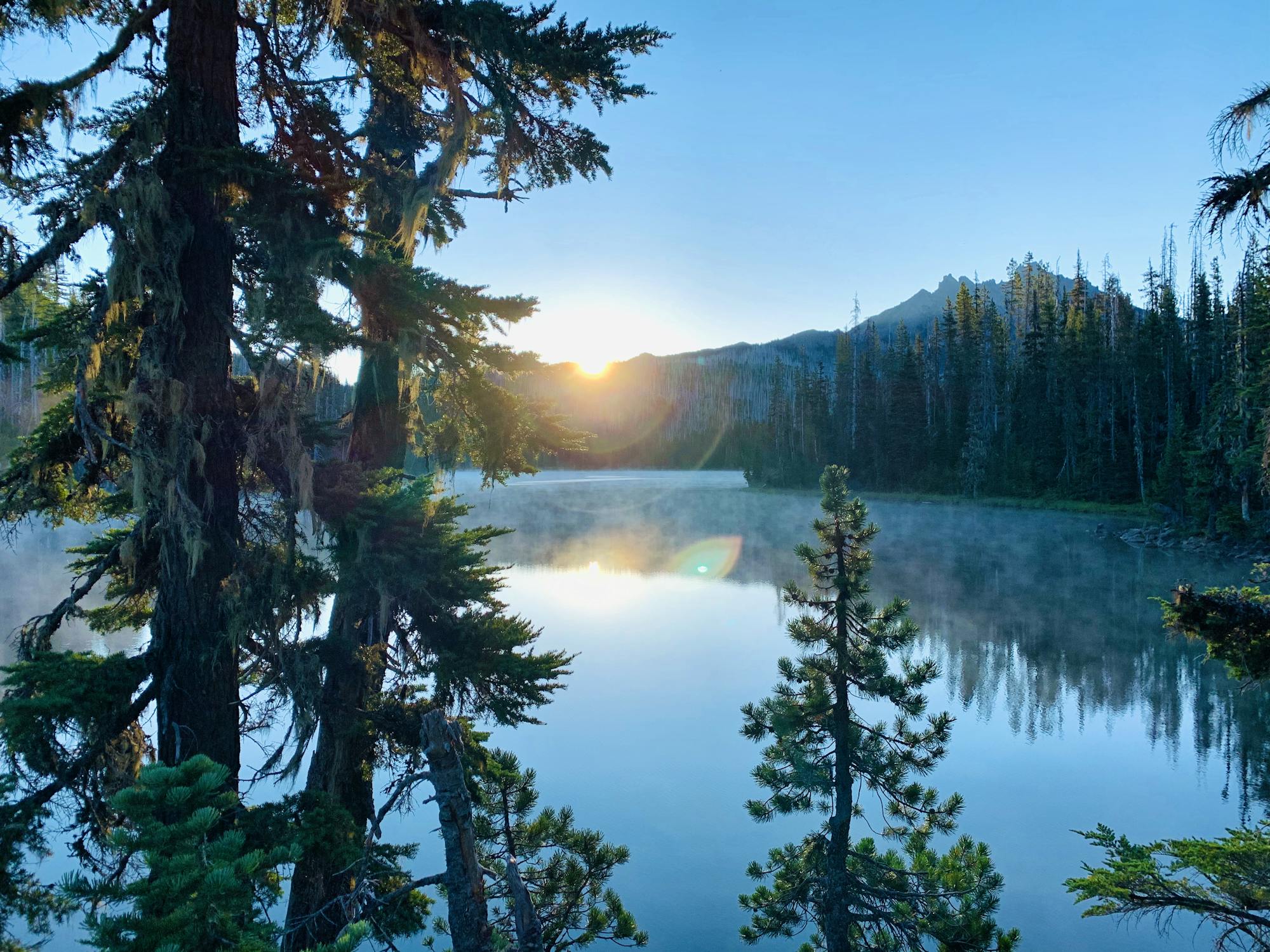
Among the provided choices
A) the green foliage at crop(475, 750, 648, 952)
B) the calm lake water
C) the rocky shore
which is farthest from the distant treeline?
the green foliage at crop(475, 750, 648, 952)

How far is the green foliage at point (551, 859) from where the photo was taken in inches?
219

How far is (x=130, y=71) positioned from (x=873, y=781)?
7871 mm

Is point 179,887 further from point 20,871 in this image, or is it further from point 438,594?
point 438,594

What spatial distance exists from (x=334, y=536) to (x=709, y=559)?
24.8m

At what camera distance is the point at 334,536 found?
4703 mm

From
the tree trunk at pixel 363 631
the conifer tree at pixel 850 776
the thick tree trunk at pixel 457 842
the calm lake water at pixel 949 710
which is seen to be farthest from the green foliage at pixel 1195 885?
the calm lake water at pixel 949 710

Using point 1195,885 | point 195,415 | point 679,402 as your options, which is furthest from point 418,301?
point 679,402

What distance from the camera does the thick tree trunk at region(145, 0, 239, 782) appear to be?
4344 millimetres

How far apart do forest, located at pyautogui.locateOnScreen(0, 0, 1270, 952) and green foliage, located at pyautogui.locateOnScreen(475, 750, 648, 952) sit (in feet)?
0.13

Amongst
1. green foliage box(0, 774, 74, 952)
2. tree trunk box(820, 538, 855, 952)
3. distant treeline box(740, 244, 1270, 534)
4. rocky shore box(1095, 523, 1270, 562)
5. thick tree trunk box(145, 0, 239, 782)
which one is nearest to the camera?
green foliage box(0, 774, 74, 952)

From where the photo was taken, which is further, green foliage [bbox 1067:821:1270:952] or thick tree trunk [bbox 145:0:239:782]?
thick tree trunk [bbox 145:0:239:782]

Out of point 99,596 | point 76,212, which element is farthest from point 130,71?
point 99,596

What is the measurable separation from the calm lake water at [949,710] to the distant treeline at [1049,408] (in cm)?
909

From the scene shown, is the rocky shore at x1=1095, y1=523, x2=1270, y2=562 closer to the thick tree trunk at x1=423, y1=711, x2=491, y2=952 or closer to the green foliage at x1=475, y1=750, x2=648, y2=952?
the green foliage at x1=475, y1=750, x2=648, y2=952
